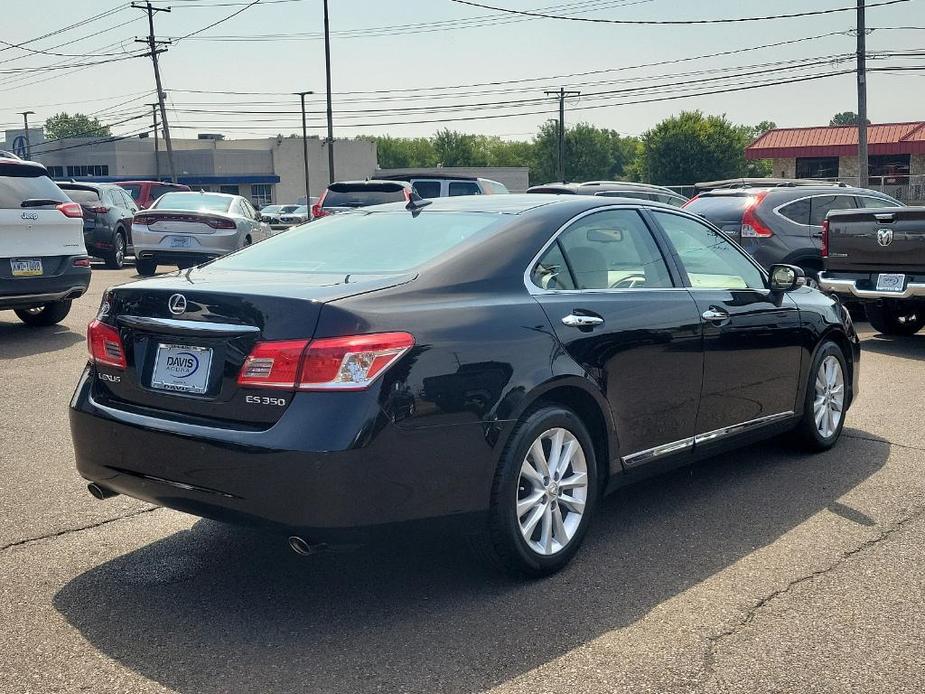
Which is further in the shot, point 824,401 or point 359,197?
point 359,197

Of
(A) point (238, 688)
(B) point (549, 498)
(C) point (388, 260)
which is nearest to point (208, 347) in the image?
(C) point (388, 260)

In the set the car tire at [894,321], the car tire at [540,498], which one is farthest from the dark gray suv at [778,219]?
the car tire at [540,498]

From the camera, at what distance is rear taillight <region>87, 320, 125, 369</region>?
4.09 meters

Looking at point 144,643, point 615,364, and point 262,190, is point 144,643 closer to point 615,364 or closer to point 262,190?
point 615,364

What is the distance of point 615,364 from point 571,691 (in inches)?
64.9

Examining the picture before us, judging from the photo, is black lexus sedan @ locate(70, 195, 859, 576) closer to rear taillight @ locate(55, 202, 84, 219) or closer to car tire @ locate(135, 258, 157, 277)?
rear taillight @ locate(55, 202, 84, 219)

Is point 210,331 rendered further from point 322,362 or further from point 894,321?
point 894,321

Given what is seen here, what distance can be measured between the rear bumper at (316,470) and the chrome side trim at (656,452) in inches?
39.6

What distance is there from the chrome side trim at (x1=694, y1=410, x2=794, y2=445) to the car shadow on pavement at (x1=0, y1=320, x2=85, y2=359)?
7.03m

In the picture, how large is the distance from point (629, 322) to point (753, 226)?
8.64m

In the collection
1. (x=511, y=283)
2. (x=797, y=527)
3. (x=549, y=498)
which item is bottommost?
(x=797, y=527)

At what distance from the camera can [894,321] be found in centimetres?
1152

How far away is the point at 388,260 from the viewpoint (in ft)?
14.2

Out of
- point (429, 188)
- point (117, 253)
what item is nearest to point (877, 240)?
point (429, 188)
